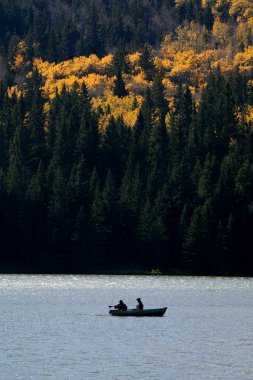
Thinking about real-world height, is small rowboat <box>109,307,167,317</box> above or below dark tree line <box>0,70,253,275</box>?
below

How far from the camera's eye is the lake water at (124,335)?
232ft

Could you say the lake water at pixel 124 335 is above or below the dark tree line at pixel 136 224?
below

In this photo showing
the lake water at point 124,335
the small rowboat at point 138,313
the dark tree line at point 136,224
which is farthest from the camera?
the dark tree line at point 136,224

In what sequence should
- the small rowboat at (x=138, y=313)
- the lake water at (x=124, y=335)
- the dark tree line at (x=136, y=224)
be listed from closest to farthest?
the lake water at (x=124, y=335)
the small rowboat at (x=138, y=313)
the dark tree line at (x=136, y=224)

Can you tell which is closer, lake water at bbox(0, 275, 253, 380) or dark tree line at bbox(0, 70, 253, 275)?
lake water at bbox(0, 275, 253, 380)

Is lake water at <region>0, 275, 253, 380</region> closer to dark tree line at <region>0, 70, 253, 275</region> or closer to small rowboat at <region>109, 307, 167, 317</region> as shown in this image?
small rowboat at <region>109, 307, 167, 317</region>

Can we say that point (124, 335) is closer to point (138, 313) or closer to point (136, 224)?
point (138, 313)

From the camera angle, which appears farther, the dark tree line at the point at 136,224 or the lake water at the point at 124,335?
the dark tree line at the point at 136,224

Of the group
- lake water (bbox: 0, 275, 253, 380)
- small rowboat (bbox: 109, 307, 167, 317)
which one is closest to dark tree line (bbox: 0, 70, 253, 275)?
lake water (bbox: 0, 275, 253, 380)

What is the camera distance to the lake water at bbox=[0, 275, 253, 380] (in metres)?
70.7

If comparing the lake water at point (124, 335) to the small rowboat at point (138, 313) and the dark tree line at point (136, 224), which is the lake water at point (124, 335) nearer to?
the small rowboat at point (138, 313)

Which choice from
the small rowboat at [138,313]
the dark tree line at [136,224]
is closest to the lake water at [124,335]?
the small rowboat at [138,313]

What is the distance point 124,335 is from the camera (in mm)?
88812

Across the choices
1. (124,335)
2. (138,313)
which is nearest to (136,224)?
(138,313)
